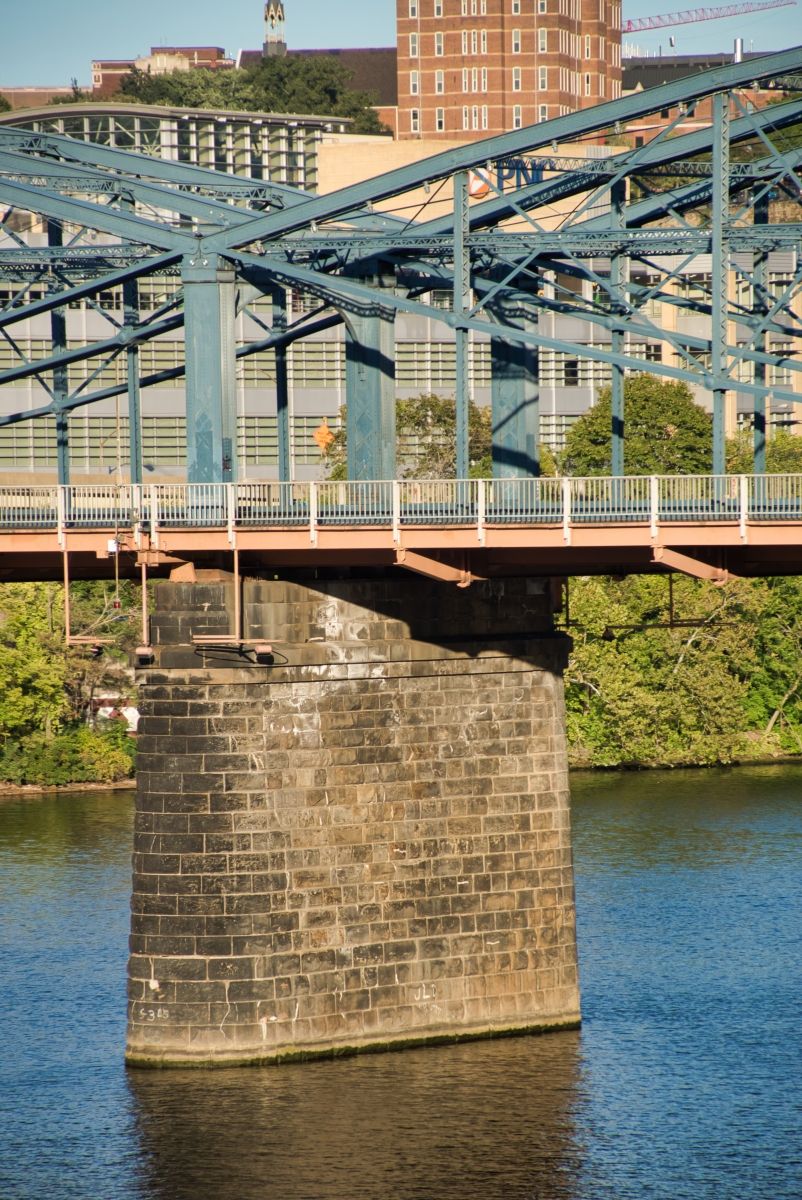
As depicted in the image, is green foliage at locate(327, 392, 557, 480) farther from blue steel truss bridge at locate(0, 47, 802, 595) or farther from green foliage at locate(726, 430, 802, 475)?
blue steel truss bridge at locate(0, 47, 802, 595)

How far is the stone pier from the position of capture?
147 feet

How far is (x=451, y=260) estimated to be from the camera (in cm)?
5350

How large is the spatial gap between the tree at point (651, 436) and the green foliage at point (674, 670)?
6407 mm

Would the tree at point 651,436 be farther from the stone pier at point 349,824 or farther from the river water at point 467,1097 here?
the stone pier at point 349,824

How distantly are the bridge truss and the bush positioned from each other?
3632cm

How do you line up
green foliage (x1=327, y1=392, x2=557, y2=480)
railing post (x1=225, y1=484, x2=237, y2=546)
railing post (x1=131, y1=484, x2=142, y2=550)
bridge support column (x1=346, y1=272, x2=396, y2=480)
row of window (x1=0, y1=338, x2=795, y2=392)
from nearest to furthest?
1. railing post (x1=225, y1=484, x2=237, y2=546)
2. railing post (x1=131, y1=484, x2=142, y2=550)
3. bridge support column (x1=346, y1=272, x2=396, y2=480)
4. green foliage (x1=327, y1=392, x2=557, y2=480)
5. row of window (x1=0, y1=338, x2=795, y2=392)

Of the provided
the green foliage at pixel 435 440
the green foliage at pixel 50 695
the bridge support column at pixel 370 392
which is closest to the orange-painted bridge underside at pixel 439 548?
the bridge support column at pixel 370 392

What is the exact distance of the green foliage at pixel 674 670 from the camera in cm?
9300

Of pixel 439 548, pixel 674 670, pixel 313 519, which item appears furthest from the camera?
pixel 674 670

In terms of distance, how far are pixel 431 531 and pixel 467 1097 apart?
11600 mm

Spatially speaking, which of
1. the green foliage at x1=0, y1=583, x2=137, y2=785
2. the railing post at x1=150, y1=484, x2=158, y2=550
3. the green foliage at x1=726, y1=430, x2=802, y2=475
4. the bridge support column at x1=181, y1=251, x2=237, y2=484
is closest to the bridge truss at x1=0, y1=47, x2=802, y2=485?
the bridge support column at x1=181, y1=251, x2=237, y2=484

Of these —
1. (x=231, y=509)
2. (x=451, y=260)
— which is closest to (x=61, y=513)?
(x=231, y=509)

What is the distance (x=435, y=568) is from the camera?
44688mm

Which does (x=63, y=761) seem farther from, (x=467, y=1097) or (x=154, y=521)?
(x=467, y=1097)
